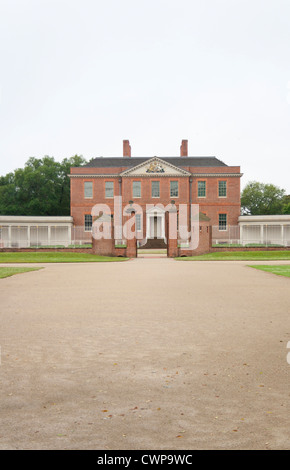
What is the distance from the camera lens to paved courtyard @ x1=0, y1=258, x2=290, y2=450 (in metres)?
3.48

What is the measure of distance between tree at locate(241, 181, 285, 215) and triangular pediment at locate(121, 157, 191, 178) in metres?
26.0

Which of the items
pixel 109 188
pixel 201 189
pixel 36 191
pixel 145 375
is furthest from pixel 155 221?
pixel 145 375

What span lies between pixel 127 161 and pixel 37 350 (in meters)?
53.4

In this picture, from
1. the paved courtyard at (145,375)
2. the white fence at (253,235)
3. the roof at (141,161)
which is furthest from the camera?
the roof at (141,161)

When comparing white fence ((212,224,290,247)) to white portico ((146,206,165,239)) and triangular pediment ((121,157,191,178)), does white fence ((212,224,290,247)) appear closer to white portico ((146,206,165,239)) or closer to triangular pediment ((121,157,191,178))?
white portico ((146,206,165,239))

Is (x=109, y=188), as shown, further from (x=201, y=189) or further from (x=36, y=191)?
(x=36, y=191)

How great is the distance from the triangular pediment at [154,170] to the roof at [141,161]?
192 centimetres

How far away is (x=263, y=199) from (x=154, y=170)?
95.7 ft

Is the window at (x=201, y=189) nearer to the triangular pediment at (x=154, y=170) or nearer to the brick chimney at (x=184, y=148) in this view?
the triangular pediment at (x=154, y=170)

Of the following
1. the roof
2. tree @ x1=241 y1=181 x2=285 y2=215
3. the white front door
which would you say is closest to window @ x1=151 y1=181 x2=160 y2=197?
the white front door

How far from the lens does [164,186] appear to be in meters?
55.6

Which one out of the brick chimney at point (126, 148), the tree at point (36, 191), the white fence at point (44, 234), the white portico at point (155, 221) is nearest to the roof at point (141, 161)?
the brick chimney at point (126, 148)

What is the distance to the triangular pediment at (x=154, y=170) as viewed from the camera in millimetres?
55250
